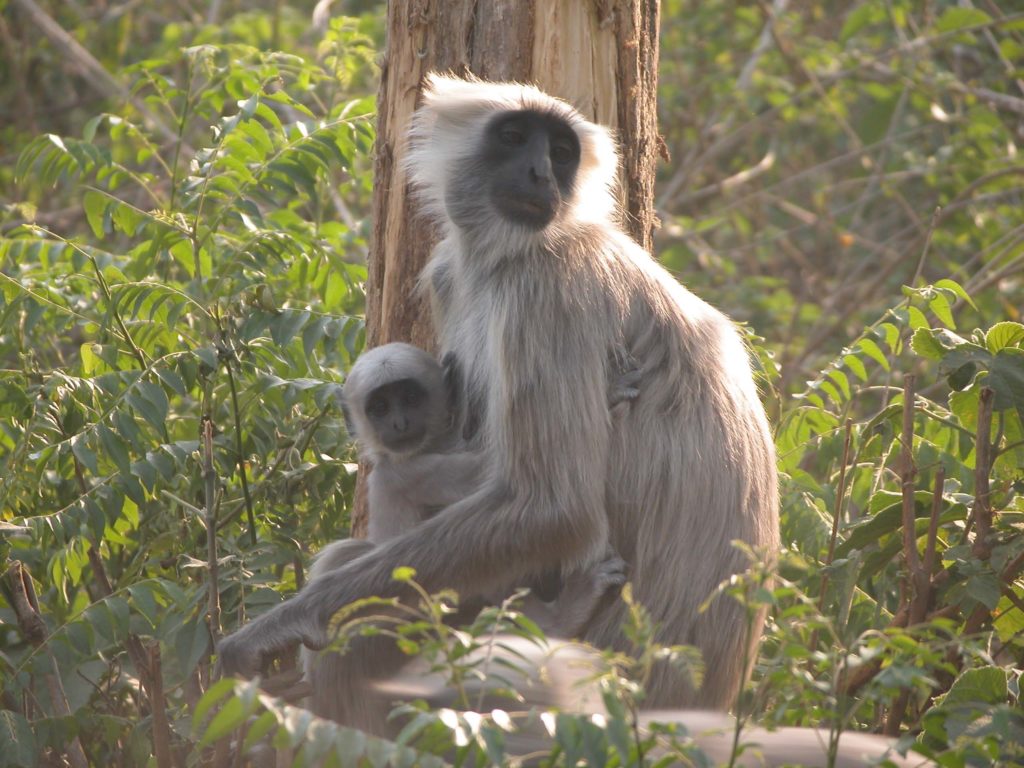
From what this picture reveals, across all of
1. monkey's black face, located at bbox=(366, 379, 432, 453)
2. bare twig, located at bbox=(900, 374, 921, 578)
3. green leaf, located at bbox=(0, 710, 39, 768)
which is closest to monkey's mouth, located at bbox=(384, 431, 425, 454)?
monkey's black face, located at bbox=(366, 379, 432, 453)

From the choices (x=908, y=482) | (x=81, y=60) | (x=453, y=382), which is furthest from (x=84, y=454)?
(x=81, y=60)

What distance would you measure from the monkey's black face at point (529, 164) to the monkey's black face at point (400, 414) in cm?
56

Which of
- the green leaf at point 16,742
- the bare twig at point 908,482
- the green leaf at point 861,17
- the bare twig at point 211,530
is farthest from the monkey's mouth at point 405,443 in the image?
the green leaf at point 861,17

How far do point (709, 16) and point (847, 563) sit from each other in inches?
259

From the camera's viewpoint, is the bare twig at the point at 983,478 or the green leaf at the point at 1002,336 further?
the green leaf at the point at 1002,336

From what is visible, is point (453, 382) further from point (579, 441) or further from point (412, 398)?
point (579, 441)

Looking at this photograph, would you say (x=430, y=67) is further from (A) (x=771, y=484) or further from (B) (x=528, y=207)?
(A) (x=771, y=484)

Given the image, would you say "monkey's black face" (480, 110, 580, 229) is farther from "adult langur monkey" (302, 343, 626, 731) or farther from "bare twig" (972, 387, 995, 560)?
"bare twig" (972, 387, 995, 560)

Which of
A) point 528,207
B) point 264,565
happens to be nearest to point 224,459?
point 264,565

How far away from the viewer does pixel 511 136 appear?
3.48m

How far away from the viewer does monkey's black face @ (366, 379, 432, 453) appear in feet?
11.3

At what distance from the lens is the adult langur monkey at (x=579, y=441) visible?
3.11 meters

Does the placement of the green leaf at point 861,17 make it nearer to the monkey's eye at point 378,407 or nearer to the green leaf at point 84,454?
the monkey's eye at point 378,407

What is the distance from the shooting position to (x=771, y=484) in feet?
10.8
